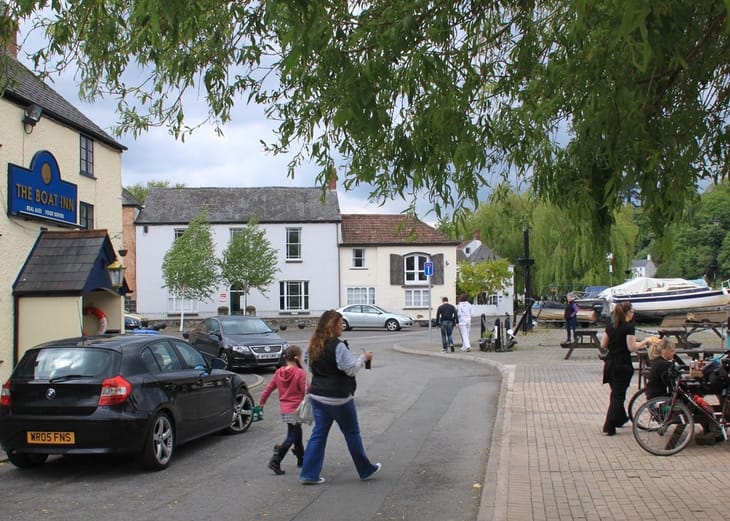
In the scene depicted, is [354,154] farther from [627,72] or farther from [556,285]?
[556,285]

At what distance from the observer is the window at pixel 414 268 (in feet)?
163

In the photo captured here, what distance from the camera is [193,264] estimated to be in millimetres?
43000

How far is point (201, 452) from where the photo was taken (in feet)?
31.6

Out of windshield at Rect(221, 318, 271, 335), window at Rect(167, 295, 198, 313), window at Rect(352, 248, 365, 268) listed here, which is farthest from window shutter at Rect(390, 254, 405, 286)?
windshield at Rect(221, 318, 271, 335)

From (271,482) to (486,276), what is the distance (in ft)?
131

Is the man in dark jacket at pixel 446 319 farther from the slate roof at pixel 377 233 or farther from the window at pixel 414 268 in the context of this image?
the window at pixel 414 268

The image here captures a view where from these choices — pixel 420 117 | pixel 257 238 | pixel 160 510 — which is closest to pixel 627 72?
pixel 420 117

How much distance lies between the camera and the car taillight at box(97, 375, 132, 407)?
812cm

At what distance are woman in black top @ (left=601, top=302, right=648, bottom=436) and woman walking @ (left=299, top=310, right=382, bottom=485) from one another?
3.71 metres

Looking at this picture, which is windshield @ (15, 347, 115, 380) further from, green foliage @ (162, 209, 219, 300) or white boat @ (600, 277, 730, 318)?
green foliage @ (162, 209, 219, 300)

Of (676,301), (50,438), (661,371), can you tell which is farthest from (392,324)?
(50,438)

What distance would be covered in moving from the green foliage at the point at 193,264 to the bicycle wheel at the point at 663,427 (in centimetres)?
3649

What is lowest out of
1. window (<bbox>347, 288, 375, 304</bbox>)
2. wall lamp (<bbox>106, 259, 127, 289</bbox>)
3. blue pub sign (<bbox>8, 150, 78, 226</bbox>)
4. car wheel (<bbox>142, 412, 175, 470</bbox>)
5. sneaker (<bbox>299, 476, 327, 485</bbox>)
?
sneaker (<bbox>299, 476, 327, 485</bbox>)

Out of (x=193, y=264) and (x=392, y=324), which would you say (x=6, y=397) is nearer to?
(x=392, y=324)
